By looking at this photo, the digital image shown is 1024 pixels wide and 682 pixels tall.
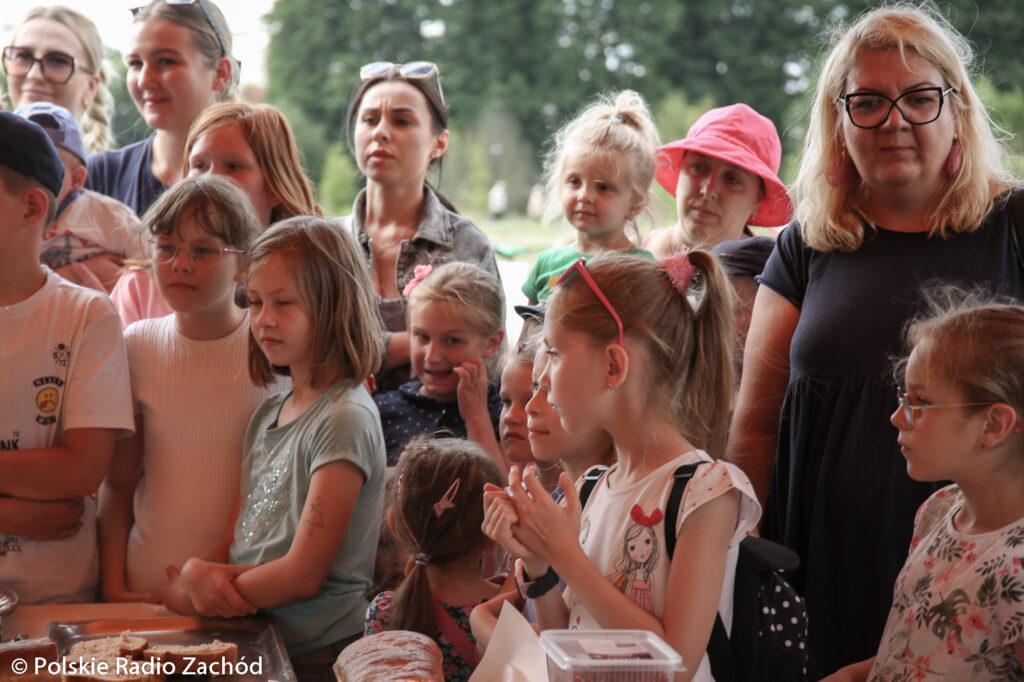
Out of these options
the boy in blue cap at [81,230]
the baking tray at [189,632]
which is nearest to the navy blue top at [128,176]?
the boy in blue cap at [81,230]

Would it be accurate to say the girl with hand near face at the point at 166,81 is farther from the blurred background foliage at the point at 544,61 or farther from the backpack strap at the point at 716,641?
the blurred background foliage at the point at 544,61

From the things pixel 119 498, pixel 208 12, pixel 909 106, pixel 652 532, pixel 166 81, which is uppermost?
pixel 208 12

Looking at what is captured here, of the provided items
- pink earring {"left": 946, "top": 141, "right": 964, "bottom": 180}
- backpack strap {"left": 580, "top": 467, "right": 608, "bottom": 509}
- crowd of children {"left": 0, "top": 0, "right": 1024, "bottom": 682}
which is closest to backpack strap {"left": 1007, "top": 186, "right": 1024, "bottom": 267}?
crowd of children {"left": 0, "top": 0, "right": 1024, "bottom": 682}

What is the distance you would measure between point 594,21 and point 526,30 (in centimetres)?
52

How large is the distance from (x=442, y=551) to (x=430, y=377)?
29.9 inches

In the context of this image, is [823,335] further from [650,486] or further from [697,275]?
[650,486]

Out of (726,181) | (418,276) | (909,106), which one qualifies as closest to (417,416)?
(418,276)

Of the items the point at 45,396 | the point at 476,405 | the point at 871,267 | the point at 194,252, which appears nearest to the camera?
the point at 871,267

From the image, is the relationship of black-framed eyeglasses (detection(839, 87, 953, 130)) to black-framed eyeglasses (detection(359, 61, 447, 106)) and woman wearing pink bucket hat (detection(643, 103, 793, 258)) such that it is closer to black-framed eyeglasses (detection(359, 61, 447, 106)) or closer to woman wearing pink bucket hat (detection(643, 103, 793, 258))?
woman wearing pink bucket hat (detection(643, 103, 793, 258))

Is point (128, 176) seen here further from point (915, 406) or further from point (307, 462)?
point (915, 406)

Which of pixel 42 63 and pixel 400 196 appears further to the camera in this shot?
pixel 42 63

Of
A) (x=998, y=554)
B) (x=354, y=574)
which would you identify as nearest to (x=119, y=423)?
(x=354, y=574)

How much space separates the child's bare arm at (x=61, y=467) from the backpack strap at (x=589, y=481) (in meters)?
1.16

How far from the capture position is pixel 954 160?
6.05ft
